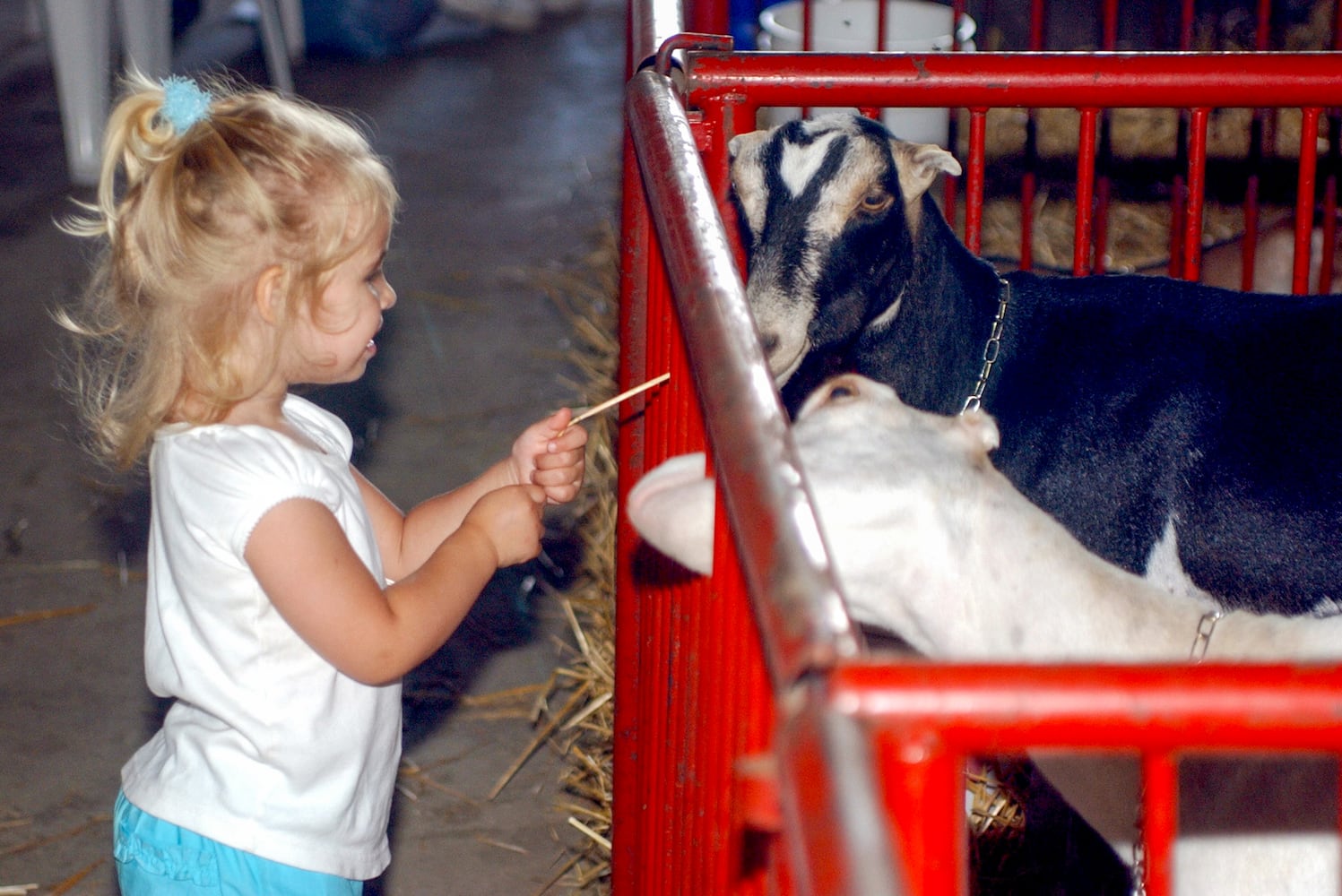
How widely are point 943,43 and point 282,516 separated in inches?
120

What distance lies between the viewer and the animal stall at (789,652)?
0.79 metres

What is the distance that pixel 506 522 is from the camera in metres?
1.75

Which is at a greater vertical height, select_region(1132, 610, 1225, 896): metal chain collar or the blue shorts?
select_region(1132, 610, 1225, 896): metal chain collar

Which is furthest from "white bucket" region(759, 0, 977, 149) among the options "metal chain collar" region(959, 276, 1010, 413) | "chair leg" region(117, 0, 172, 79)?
"chair leg" region(117, 0, 172, 79)

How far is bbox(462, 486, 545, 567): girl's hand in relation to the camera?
5.74 ft

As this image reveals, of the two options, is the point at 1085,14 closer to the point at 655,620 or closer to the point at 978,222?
the point at 978,222

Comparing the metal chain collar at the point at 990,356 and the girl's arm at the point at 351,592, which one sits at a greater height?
the girl's arm at the point at 351,592

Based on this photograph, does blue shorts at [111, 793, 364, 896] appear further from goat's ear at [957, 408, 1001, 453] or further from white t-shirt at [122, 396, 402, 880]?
goat's ear at [957, 408, 1001, 453]

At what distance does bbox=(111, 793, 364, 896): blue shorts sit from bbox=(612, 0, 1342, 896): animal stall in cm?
43

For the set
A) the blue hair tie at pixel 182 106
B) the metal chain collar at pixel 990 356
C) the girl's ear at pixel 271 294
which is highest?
the blue hair tie at pixel 182 106

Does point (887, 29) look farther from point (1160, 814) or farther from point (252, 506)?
point (1160, 814)

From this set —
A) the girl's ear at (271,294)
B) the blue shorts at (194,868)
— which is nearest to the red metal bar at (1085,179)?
the girl's ear at (271,294)

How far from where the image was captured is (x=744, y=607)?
1.23 metres

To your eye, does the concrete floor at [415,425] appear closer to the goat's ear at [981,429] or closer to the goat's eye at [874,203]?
the goat's eye at [874,203]
